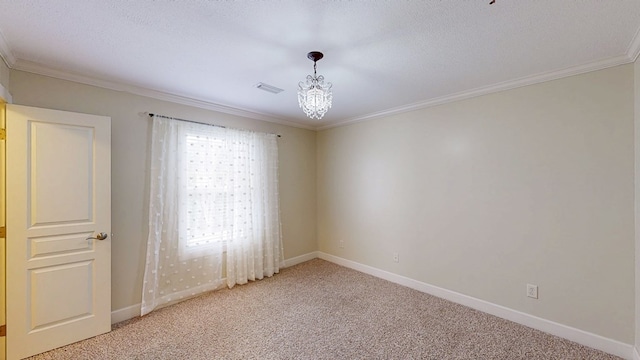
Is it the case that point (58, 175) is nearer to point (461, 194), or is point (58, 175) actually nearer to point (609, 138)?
point (461, 194)

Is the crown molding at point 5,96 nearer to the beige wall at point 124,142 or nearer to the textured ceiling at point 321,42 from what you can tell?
the beige wall at point 124,142

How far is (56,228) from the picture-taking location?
226cm

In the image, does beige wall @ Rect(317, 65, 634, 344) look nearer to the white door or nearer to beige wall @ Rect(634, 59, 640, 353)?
beige wall @ Rect(634, 59, 640, 353)

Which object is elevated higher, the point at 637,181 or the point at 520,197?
the point at 637,181

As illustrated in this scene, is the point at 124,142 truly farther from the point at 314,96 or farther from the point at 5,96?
the point at 314,96

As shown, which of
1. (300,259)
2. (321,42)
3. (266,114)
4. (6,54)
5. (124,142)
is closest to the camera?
(321,42)

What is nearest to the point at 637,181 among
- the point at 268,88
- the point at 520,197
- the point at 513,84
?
the point at 520,197

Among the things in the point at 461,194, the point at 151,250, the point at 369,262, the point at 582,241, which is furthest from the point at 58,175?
the point at 582,241

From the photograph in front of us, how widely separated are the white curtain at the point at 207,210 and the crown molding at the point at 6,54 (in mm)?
1094

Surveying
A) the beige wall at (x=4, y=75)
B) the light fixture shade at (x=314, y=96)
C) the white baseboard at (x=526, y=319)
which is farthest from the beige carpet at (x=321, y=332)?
the beige wall at (x=4, y=75)

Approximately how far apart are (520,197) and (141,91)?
4177mm

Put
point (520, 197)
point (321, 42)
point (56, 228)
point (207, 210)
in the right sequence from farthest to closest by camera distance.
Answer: point (207, 210), point (520, 197), point (56, 228), point (321, 42)

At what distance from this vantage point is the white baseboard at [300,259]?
4.30 metres

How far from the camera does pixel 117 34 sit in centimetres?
184
